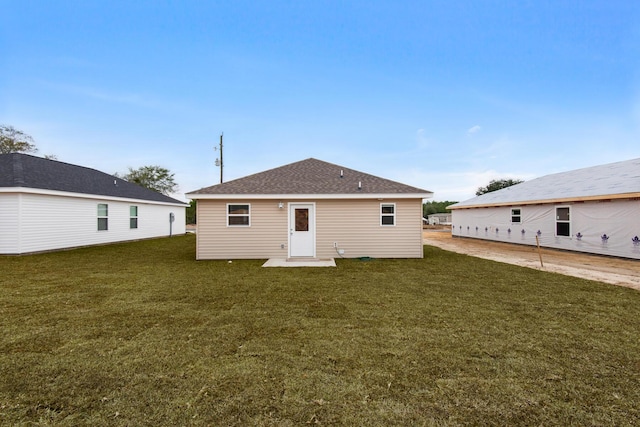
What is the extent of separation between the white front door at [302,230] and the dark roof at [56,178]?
35.1 feet

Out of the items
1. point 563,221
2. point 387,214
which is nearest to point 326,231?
point 387,214

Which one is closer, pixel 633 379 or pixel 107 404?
pixel 107 404

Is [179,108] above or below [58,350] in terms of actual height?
above

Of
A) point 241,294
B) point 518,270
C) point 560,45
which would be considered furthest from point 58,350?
point 560,45

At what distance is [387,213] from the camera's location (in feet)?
34.4

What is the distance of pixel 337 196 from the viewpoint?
10148 mm

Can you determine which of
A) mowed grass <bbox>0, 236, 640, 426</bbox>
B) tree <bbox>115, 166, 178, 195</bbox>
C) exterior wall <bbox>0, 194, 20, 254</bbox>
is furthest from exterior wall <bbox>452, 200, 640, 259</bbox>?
tree <bbox>115, 166, 178, 195</bbox>

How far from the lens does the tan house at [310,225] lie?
10.3 metres

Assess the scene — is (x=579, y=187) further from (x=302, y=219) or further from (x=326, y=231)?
(x=302, y=219)

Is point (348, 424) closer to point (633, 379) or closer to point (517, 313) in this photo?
point (633, 379)

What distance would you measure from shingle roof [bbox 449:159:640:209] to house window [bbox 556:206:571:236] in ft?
2.08

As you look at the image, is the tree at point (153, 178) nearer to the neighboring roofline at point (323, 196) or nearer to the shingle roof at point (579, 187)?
the neighboring roofline at point (323, 196)

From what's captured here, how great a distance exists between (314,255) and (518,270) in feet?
21.4

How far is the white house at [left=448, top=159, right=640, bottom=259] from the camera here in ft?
33.6
